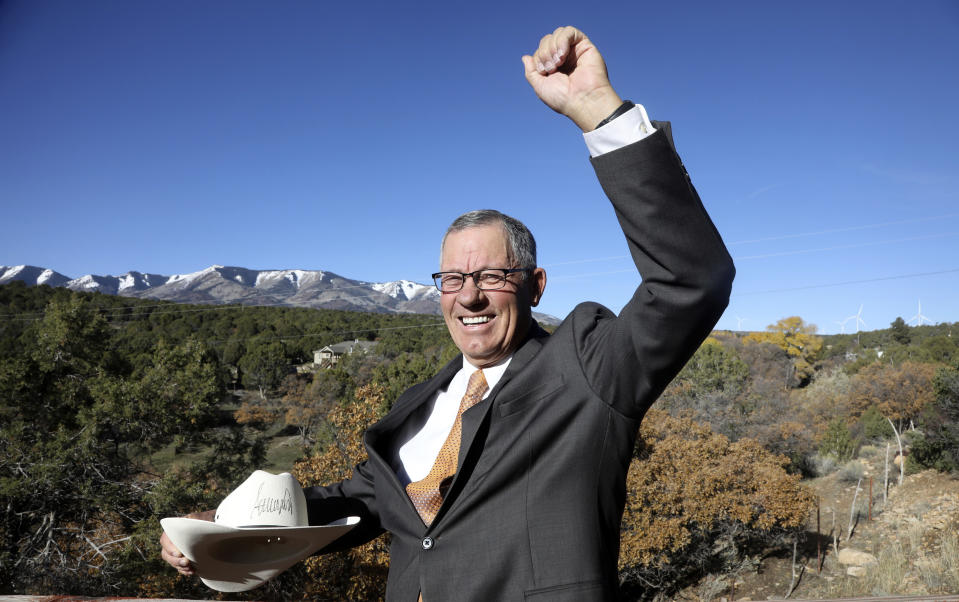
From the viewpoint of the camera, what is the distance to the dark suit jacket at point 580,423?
115cm

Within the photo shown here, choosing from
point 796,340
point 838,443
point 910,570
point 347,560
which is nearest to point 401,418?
point 347,560

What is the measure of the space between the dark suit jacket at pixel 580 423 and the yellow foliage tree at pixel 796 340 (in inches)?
2271

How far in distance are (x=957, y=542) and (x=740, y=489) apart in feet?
14.3

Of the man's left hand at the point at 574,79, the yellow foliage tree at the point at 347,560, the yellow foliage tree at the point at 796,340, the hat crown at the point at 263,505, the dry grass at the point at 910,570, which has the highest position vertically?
the yellow foliage tree at the point at 796,340

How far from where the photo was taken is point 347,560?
11.7 metres

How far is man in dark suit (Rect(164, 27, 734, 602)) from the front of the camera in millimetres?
1158

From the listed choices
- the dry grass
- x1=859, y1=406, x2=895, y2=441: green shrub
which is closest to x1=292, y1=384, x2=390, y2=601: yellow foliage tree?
the dry grass

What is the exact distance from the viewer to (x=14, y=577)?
41.9ft

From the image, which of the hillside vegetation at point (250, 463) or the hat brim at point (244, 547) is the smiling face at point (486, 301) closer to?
the hat brim at point (244, 547)

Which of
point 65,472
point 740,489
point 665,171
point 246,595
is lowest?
point 246,595

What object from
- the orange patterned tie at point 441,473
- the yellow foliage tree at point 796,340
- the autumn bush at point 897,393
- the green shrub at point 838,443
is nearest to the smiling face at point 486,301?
the orange patterned tie at point 441,473

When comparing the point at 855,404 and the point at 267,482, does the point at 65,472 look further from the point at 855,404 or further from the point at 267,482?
the point at 855,404

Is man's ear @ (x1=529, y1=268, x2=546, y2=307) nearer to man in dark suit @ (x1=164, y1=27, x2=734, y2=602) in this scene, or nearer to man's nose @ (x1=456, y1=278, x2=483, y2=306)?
man in dark suit @ (x1=164, y1=27, x2=734, y2=602)

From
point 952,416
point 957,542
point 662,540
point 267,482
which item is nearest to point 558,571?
point 267,482
